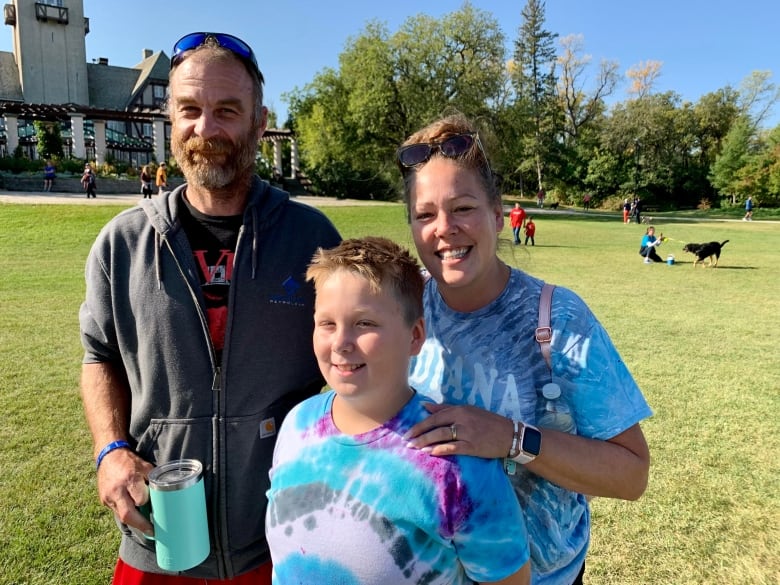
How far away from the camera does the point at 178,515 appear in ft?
5.48

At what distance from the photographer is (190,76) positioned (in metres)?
2.08

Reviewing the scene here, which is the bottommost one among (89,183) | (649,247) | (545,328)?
(649,247)

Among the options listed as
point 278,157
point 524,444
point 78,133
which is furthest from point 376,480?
point 278,157

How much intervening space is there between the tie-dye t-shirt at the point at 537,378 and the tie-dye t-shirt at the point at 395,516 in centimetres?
23

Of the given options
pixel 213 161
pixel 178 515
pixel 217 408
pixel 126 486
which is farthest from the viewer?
pixel 213 161

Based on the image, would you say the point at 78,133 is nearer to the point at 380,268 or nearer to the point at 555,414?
the point at 380,268

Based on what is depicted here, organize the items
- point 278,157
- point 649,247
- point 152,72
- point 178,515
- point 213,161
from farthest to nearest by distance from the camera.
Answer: point 152,72 → point 278,157 → point 649,247 → point 213,161 → point 178,515

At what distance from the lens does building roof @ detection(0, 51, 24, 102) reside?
47750 millimetres

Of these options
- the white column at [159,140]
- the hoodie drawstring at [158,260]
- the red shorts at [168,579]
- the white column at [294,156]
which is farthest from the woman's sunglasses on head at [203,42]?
the white column at [294,156]

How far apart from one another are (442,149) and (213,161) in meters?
0.94

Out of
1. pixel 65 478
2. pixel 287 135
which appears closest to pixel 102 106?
pixel 287 135

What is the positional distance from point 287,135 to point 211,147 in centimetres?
4373

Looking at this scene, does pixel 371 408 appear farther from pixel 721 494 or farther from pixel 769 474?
pixel 769 474

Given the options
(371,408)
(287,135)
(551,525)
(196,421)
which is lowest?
(551,525)
